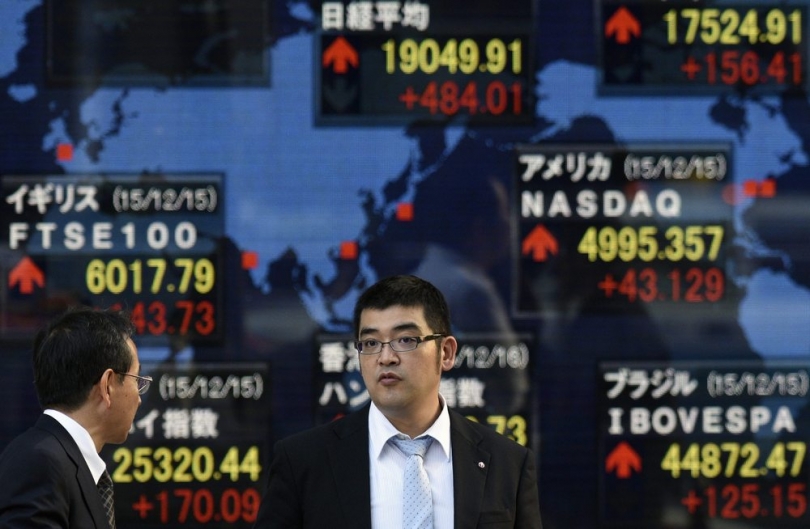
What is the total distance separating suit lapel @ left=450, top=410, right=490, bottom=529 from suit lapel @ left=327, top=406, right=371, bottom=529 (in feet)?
0.68

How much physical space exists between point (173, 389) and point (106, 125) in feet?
3.42

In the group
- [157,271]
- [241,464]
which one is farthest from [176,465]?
[157,271]

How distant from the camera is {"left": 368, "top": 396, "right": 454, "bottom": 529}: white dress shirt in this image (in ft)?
8.95

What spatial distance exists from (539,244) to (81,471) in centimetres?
244

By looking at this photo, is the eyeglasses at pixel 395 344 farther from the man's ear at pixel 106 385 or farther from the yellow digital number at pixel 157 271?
the yellow digital number at pixel 157 271

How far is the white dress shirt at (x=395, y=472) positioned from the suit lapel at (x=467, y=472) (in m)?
0.02

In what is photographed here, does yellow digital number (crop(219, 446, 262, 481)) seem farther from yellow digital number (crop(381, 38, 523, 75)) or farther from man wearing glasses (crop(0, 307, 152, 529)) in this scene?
man wearing glasses (crop(0, 307, 152, 529))

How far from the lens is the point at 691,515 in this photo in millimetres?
4527

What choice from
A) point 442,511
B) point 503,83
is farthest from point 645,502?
point 442,511

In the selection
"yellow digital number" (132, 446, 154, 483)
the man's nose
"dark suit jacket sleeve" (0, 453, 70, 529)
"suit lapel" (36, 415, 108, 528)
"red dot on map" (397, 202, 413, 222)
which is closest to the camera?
"dark suit jacket sleeve" (0, 453, 70, 529)

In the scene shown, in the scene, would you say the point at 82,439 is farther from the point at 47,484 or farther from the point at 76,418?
the point at 47,484

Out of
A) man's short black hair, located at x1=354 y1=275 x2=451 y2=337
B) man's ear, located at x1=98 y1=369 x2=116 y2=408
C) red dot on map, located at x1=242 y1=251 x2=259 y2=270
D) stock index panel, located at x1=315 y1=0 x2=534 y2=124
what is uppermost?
stock index panel, located at x1=315 y1=0 x2=534 y2=124

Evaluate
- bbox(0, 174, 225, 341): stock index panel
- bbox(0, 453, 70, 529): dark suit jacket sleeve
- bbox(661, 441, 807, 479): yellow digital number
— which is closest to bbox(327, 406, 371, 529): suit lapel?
bbox(0, 453, 70, 529): dark suit jacket sleeve

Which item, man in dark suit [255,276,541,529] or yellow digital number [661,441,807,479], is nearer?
man in dark suit [255,276,541,529]
